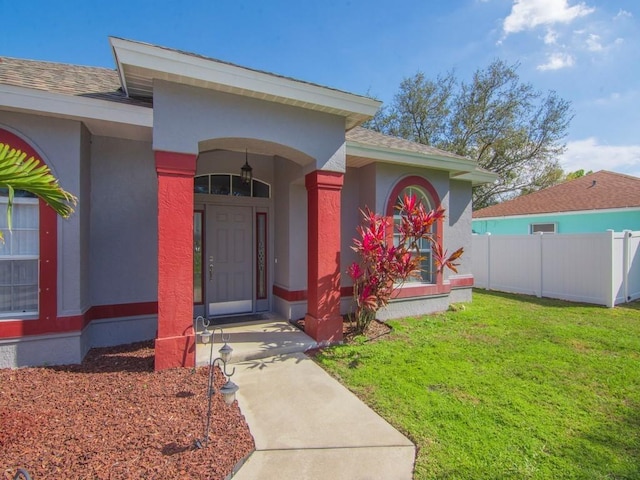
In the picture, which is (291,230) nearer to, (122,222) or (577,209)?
(122,222)

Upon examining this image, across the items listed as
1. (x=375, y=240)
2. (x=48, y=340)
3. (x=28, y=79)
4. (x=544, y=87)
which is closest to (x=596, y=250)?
(x=375, y=240)

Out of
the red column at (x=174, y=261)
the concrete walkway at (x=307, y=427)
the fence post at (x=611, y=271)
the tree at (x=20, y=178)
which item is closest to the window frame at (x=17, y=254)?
the red column at (x=174, y=261)

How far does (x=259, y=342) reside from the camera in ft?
17.6

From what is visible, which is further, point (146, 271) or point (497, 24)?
point (497, 24)

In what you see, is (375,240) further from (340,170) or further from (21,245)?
(21,245)

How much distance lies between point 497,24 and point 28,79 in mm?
13279

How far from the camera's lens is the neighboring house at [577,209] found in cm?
1328

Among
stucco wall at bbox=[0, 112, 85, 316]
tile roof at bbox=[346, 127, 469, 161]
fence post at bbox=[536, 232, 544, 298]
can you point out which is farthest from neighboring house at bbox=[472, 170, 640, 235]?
stucco wall at bbox=[0, 112, 85, 316]

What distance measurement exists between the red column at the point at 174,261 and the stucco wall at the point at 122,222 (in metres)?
1.54

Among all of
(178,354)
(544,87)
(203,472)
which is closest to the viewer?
(203,472)

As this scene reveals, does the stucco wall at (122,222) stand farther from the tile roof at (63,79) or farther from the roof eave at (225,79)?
the roof eave at (225,79)

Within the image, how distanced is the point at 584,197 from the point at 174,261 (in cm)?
1741

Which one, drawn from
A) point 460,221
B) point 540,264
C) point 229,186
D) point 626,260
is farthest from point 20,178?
point 626,260

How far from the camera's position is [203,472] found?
8.26ft
